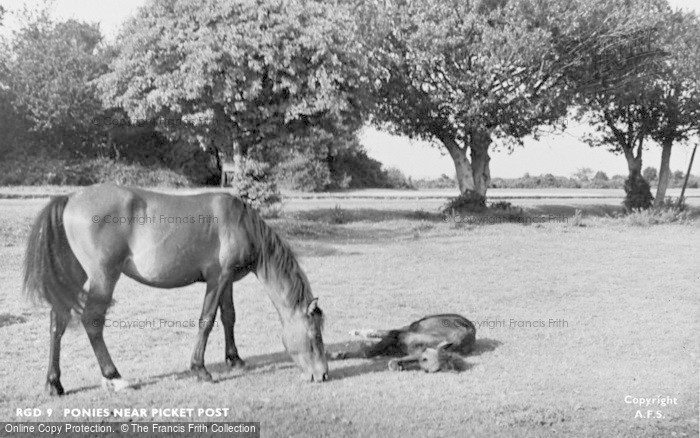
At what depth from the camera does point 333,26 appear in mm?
22891

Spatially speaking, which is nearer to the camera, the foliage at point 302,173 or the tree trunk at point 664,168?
the tree trunk at point 664,168

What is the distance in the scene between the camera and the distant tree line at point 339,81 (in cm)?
2280

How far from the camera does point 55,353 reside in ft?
20.1

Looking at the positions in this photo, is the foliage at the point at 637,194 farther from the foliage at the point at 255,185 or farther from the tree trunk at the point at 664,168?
the foliage at the point at 255,185

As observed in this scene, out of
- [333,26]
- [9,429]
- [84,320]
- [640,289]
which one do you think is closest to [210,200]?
[84,320]

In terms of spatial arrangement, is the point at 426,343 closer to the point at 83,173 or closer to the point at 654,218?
the point at 654,218

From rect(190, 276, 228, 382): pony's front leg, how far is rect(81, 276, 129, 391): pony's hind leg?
0.69 m

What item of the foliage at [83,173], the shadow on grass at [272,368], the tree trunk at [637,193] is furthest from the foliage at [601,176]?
the shadow on grass at [272,368]

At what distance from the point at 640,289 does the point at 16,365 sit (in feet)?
36.9

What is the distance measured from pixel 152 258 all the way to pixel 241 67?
1693 cm

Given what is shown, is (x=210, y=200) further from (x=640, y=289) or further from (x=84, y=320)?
(x=640, y=289)

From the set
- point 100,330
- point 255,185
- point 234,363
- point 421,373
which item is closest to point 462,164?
point 255,185

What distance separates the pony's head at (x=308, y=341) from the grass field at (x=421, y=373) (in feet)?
0.60
